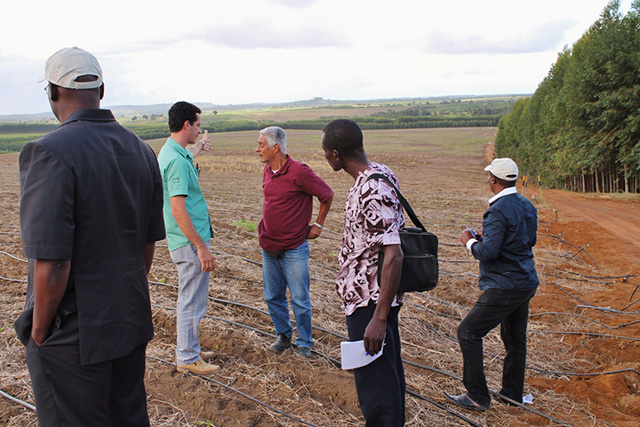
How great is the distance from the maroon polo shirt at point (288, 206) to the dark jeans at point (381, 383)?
1576mm

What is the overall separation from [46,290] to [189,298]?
191 cm

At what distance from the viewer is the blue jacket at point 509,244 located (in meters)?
3.47

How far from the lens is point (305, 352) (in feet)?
14.0

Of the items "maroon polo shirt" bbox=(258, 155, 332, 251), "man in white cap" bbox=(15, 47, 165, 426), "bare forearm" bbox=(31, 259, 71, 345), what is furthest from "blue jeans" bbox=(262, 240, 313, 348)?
"bare forearm" bbox=(31, 259, 71, 345)

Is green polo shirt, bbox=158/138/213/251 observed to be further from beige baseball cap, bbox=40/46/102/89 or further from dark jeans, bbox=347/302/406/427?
dark jeans, bbox=347/302/406/427

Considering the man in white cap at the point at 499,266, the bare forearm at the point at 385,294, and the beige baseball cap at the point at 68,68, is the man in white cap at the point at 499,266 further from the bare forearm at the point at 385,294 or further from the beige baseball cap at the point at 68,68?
the beige baseball cap at the point at 68,68

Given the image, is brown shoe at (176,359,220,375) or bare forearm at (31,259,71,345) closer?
bare forearm at (31,259,71,345)

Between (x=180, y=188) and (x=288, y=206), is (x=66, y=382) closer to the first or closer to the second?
(x=180, y=188)

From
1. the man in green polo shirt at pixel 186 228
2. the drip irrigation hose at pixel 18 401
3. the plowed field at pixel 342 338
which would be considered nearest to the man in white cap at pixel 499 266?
the plowed field at pixel 342 338

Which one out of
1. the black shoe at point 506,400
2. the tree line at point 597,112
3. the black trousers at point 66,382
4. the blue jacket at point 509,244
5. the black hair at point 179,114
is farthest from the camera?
the tree line at point 597,112

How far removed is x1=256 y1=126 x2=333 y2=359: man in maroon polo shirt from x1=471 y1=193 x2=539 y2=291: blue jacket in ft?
4.69

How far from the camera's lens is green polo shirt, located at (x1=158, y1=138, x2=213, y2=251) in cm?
350

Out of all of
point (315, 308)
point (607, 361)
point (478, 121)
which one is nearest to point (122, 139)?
point (315, 308)

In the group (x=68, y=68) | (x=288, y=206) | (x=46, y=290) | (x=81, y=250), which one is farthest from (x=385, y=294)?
(x=288, y=206)
